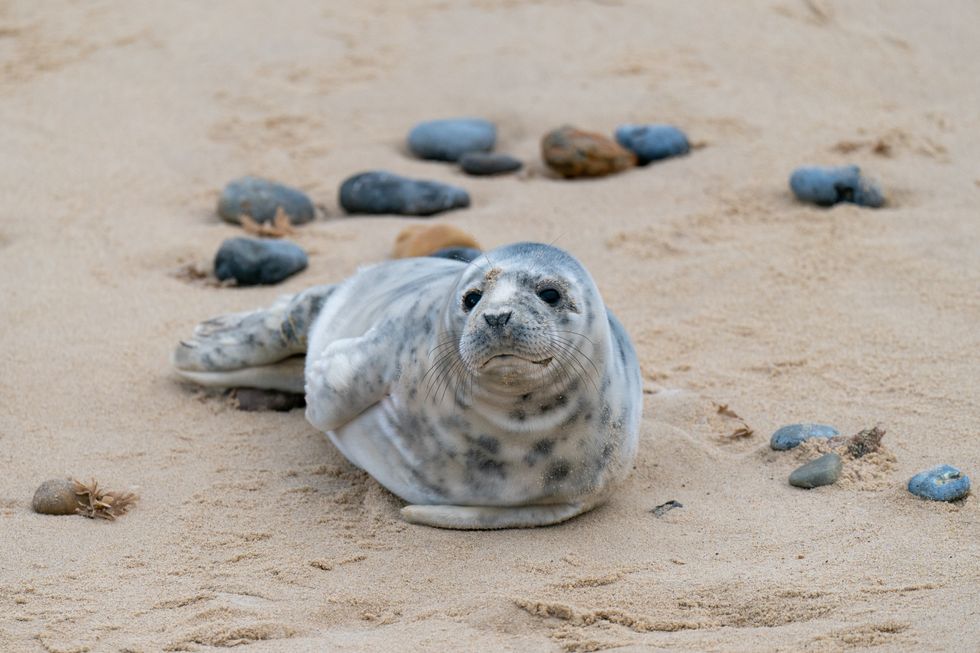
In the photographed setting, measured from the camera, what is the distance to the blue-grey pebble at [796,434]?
430 centimetres

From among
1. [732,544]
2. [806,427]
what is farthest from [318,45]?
[732,544]

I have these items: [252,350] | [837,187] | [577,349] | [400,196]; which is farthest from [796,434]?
[400,196]

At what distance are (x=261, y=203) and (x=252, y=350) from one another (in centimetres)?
174

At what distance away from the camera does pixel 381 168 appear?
704 centimetres

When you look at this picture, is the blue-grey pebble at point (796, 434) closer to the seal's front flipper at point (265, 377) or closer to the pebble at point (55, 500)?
the seal's front flipper at point (265, 377)

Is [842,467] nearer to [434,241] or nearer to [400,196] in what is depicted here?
[434,241]

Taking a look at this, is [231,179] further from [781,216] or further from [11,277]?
[781,216]

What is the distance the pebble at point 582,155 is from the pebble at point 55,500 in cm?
356

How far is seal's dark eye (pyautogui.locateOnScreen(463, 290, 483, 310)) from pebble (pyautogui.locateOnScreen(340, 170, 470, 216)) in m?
2.88

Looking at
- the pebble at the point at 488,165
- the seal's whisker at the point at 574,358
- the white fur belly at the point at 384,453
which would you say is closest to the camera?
A: the seal's whisker at the point at 574,358

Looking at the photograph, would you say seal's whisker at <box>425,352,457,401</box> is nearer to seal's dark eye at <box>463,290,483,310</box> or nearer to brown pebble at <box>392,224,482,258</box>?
seal's dark eye at <box>463,290,483,310</box>

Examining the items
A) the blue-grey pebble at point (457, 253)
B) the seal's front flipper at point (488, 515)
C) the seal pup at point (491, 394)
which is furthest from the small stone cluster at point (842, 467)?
the blue-grey pebble at point (457, 253)

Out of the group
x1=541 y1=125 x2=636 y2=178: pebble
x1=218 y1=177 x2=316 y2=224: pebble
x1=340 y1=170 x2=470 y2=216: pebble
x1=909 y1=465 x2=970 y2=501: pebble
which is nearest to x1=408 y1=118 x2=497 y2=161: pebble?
x1=541 y1=125 x2=636 y2=178: pebble

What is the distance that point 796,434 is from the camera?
4324 millimetres
